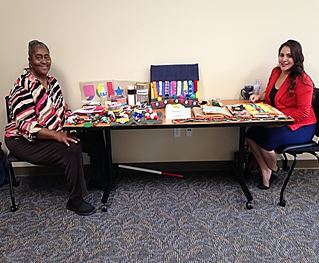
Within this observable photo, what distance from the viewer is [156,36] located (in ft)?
8.97

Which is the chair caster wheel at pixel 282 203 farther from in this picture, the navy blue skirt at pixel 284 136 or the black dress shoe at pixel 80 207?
the black dress shoe at pixel 80 207

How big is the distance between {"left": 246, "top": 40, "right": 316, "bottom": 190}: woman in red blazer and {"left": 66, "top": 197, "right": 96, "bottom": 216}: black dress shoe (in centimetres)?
144

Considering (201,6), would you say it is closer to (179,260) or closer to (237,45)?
(237,45)

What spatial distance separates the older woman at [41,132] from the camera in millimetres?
2359

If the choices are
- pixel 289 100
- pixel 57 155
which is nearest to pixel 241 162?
pixel 289 100

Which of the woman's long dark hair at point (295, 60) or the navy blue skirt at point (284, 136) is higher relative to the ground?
the woman's long dark hair at point (295, 60)

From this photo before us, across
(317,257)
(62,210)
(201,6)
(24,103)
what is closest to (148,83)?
(201,6)

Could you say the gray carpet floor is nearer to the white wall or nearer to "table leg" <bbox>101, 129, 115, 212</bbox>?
"table leg" <bbox>101, 129, 115, 212</bbox>

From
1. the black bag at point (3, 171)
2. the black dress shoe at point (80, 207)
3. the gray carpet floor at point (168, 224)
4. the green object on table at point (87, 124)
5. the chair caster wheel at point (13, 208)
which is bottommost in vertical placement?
the gray carpet floor at point (168, 224)

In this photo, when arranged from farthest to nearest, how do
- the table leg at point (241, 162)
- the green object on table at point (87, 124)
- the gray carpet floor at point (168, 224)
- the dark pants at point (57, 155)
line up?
the table leg at point (241, 162)
the dark pants at point (57, 155)
the green object on table at point (87, 124)
the gray carpet floor at point (168, 224)

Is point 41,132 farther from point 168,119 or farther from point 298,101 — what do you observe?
point 298,101

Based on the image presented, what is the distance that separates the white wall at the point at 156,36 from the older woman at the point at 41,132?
0.38 metres

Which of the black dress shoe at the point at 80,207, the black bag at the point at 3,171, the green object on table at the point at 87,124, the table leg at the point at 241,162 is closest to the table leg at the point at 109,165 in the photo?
the black dress shoe at the point at 80,207

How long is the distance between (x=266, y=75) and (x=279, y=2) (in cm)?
59
